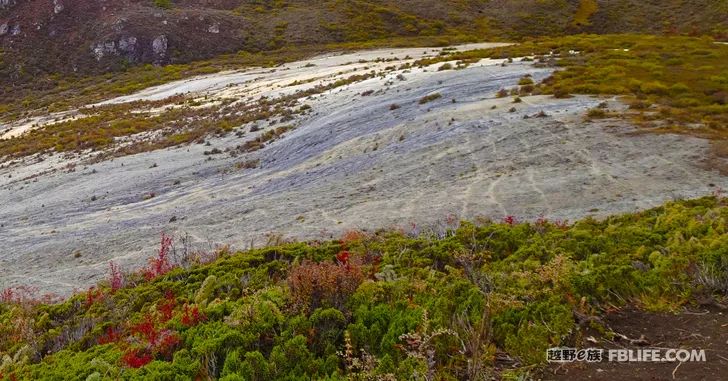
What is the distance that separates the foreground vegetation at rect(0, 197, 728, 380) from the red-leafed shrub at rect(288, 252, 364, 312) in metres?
0.03

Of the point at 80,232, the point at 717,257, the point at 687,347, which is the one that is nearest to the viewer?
the point at 687,347

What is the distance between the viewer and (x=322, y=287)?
31.9 feet

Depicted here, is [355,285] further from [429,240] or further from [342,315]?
[429,240]

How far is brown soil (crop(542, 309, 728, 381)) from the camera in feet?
23.1

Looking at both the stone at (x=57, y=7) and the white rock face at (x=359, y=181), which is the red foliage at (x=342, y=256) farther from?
the stone at (x=57, y=7)

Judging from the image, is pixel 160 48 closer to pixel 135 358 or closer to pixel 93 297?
pixel 93 297

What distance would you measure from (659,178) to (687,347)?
1396 cm

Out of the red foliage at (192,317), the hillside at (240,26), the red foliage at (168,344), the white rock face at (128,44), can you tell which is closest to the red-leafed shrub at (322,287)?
the red foliage at (192,317)

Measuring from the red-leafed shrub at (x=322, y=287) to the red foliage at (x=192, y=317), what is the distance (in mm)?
1627

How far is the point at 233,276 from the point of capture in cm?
1225

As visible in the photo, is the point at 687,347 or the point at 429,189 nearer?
the point at 687,347

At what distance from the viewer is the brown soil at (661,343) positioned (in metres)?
7.05

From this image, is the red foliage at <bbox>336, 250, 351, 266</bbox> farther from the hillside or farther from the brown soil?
the hillside

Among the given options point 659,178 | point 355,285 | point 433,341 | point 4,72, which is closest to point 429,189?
point 659,178
